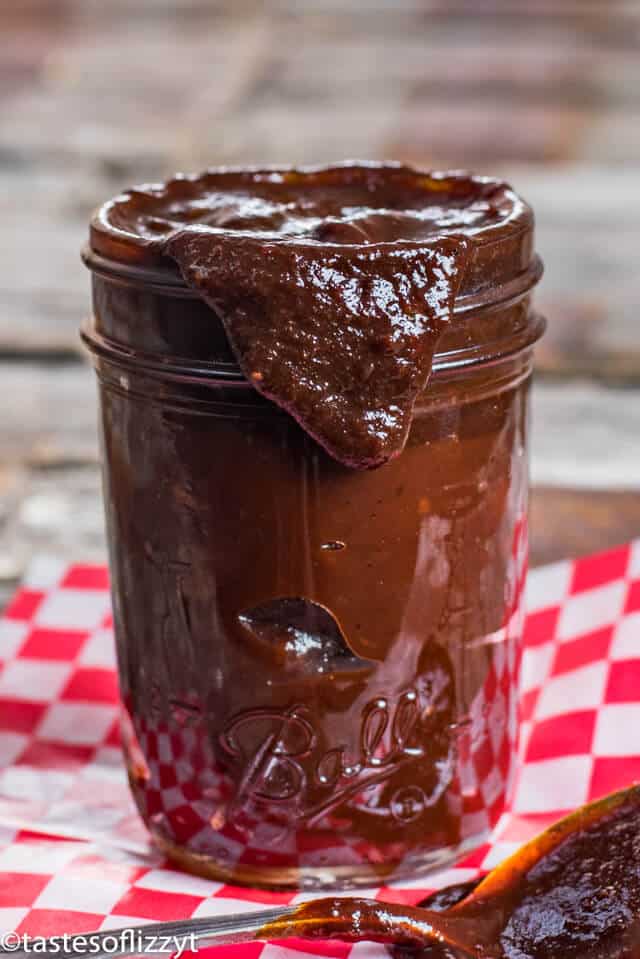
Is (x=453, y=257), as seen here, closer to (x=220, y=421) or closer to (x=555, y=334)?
(x=220, y=421)

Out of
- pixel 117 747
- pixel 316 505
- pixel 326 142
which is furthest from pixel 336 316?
pixel 326 142

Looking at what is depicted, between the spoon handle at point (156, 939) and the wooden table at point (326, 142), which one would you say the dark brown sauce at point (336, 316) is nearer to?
the spoon handle at point (156, 939)

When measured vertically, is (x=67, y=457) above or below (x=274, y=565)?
below

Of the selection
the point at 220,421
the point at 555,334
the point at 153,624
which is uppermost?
the point at 220,421

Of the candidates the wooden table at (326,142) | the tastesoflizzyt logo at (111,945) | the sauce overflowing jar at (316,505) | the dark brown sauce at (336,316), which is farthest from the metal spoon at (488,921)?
the wooden table at (326,142)

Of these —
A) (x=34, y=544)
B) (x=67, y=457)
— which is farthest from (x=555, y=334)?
(x=34, y=544)

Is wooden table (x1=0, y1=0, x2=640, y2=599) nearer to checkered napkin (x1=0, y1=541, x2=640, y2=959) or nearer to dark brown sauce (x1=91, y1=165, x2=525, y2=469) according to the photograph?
checkered napkin (x1=0, y1=541, x2=640, y2=959)

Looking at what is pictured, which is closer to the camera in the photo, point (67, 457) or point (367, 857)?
point (367, 857)
